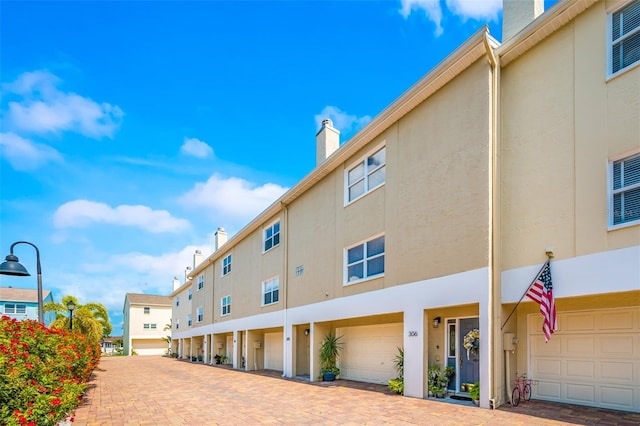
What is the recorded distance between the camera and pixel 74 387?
8.28 m

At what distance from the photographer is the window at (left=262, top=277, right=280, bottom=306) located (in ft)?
71.0

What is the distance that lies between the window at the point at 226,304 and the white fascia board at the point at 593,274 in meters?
22.8

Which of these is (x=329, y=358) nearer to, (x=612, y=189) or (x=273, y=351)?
(x=273, y=351)

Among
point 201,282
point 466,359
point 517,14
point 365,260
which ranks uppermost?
point 517,14

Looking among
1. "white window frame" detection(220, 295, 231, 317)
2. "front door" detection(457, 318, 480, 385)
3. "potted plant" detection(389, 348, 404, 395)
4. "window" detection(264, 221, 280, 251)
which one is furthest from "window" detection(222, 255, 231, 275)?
"front door" detection(457, 318, 480, 385)

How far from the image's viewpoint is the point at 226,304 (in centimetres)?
2997

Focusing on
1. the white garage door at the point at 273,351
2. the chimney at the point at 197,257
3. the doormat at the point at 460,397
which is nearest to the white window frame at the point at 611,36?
the doormat at the point at 460,397

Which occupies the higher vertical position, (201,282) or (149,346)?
(201,282)

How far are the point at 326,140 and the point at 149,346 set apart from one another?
49.5 meters

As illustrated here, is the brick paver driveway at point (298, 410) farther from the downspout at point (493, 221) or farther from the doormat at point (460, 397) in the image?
the downspout at point (493, 221)

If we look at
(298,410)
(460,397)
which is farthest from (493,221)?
(298,410)

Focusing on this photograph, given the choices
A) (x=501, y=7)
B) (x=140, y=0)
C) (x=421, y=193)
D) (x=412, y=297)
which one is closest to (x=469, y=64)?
(x=501, y=7)

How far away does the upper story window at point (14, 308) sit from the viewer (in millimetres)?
41625

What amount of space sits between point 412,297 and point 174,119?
41.8 ft
